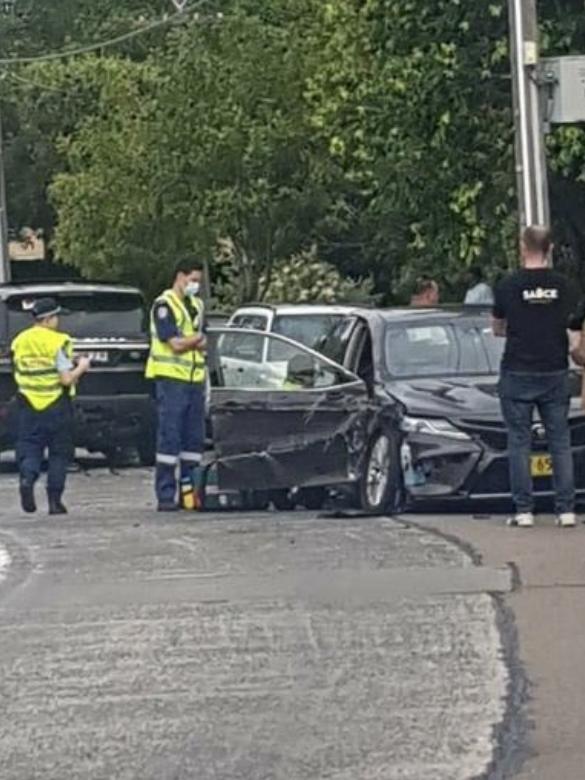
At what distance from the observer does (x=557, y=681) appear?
9.32 m

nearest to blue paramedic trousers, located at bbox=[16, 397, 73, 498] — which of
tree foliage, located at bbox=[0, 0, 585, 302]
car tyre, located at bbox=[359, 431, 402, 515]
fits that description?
car tyre, located at bbox=[359, 431, 402, 515]

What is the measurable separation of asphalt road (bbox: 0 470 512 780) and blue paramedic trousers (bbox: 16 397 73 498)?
2.79 m

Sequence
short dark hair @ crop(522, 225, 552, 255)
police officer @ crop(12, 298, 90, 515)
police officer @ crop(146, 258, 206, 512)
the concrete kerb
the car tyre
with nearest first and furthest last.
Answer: the concrete kerb < short dark hair @ crop(522, 225, 552, 255) < the car tyre < police officer @ crop(146, 258, 206, 512) < police officer @ crop(12, 298, 90, 515)

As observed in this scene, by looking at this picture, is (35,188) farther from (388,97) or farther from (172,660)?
(172,660)

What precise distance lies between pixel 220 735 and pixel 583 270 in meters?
22.2

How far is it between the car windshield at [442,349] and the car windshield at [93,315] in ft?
24.0

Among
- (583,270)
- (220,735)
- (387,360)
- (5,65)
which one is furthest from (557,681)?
(5,65)

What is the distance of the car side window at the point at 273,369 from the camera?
16516 millimetres

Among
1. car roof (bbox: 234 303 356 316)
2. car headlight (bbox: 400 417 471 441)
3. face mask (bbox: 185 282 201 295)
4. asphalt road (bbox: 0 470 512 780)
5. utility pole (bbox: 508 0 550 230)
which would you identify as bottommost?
asphalt road (bbox: 0 470 512 780)

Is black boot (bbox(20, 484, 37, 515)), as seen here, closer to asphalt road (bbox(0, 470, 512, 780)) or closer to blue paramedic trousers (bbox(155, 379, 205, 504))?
blue paramedic trousers (bbox(155, 379, 205, 504))

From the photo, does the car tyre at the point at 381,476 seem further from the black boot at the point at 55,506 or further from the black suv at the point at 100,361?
the black suv at the point at 100,361

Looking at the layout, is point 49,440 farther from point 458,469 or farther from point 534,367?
point 534,367

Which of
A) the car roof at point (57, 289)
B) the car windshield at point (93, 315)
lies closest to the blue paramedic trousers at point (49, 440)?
the car windshield at point (93, 315)

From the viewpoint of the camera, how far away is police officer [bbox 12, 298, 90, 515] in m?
17.7
